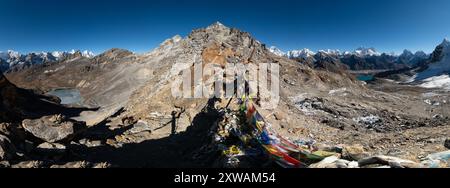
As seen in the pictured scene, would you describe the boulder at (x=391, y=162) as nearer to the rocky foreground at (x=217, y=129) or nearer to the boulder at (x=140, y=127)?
the rocky foreground at (x=217, y=129)

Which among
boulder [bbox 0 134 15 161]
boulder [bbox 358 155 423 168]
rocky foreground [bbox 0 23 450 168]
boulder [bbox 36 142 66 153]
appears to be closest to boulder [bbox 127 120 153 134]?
rocky foreground [bbox 0 23 450 168]

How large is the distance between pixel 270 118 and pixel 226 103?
361 cm

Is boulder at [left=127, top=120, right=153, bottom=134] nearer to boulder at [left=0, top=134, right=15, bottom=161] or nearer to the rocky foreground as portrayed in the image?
the rocky foreground

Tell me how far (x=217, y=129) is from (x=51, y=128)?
780cm

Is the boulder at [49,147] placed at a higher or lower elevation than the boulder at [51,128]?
lower

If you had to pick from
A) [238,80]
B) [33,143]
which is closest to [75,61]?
[238,80]

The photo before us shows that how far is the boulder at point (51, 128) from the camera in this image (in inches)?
517
